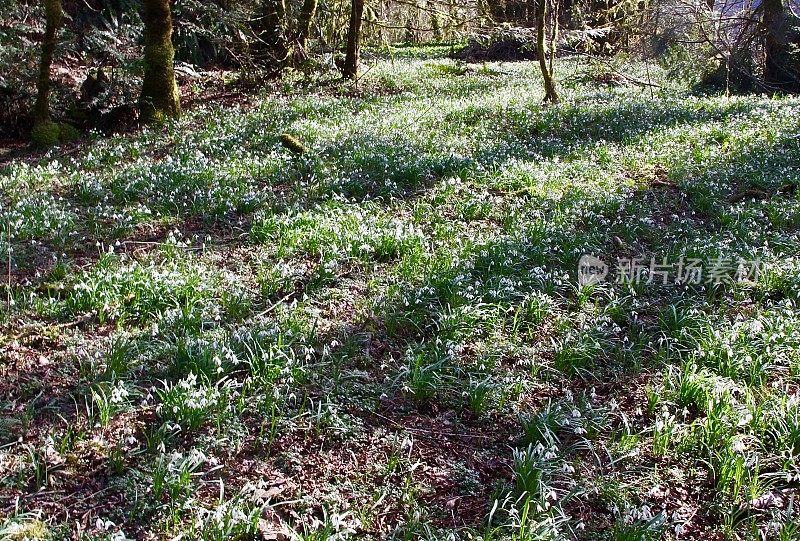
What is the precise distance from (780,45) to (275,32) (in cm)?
1409

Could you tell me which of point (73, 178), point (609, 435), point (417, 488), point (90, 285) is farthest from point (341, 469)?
point (73, 178)

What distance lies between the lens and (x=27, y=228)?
6789 millimetres

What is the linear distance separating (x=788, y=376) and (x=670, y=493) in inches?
70.1

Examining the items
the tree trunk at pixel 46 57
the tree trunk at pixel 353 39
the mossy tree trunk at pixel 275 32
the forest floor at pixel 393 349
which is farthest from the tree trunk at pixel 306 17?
the forest floor at pixel 393 349

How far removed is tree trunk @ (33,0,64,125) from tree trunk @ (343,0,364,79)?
26.5 ft

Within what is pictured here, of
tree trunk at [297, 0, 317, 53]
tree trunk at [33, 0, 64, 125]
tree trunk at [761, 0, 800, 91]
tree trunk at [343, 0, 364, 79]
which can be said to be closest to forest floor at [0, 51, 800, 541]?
tree trunk at [33, 0, 64, 125]

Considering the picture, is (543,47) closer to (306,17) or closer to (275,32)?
(306,17)

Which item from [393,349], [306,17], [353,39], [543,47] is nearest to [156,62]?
[306,17]

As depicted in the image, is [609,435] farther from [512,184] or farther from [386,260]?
[512,184]

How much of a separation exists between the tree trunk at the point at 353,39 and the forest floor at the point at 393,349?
8.42 meters

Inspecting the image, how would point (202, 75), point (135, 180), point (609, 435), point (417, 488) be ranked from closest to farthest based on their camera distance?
point (417, 488), point (609, 435), point (135, 180), point (202, 75)

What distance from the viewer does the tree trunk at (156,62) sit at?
12.2 m

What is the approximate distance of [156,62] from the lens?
1215 cm

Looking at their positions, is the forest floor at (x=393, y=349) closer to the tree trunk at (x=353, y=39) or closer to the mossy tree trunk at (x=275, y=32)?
the mossy tree trunk at (x=275, y=32)
